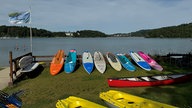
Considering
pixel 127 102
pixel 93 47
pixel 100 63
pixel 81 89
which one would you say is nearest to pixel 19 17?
pixel 100 63

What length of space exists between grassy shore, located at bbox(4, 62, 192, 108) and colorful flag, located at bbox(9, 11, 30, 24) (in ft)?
14.8

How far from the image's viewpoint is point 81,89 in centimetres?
1126

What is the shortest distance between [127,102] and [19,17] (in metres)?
12.0

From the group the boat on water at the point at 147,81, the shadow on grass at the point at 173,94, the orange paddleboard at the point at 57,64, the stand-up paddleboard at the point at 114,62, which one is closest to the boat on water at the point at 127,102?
the shadow on grass at the point at 173,94

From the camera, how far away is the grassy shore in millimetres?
9527

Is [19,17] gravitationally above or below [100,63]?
above

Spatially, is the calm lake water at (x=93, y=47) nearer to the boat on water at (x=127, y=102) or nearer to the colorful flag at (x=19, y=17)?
the colorful flag at (x=19, y=17)

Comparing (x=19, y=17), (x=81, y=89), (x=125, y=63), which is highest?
(x=19, y=17)

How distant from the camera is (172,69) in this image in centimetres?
1507

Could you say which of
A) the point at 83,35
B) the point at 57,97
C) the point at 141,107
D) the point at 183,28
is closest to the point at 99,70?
the point at 57,97

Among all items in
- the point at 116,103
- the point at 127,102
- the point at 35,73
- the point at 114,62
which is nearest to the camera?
the point at 116,103

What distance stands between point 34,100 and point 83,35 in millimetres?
138045

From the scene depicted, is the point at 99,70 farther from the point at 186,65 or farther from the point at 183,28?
the point at 183,28

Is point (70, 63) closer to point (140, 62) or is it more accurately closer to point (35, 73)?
point (35, 73)
